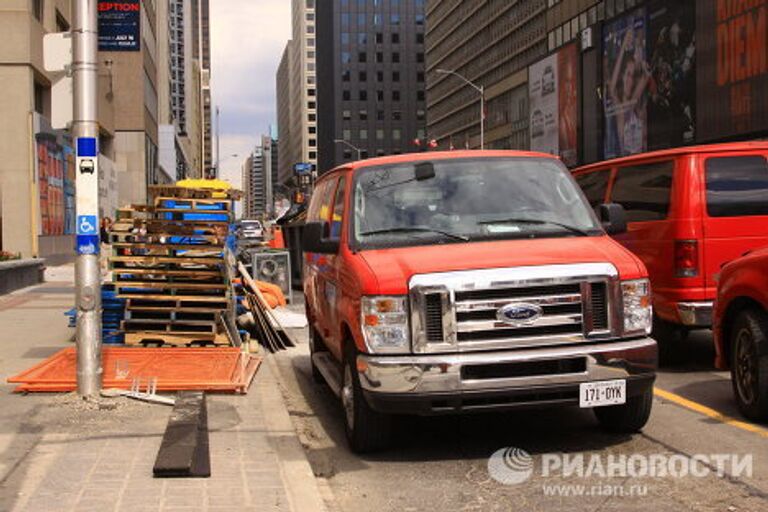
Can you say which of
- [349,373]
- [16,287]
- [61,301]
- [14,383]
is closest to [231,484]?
[349,373]

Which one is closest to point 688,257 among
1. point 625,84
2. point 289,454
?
point 289,454

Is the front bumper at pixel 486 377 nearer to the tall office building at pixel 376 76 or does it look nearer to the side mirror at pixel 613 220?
the side mirror at pixel 613 220

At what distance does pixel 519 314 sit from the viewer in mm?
5191

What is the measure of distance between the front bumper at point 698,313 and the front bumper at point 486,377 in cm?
286

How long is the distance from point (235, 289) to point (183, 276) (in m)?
1.49

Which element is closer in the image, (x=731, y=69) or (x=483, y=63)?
(x=731, y=69)

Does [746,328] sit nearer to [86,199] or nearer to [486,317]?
[486,317]

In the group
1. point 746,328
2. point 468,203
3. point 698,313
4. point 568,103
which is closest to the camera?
point 468,203

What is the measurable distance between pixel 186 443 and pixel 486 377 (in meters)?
2.08

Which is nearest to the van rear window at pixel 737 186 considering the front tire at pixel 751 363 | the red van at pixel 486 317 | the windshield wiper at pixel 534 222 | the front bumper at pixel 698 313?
the front bumper at pixel 698 313

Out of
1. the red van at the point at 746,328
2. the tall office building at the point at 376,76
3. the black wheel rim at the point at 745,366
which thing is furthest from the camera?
the tall office building at the point at 376,76

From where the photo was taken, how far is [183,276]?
33.5 feet

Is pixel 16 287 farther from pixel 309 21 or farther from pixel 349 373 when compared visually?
pixel 309 21

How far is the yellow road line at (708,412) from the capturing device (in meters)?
6.04
